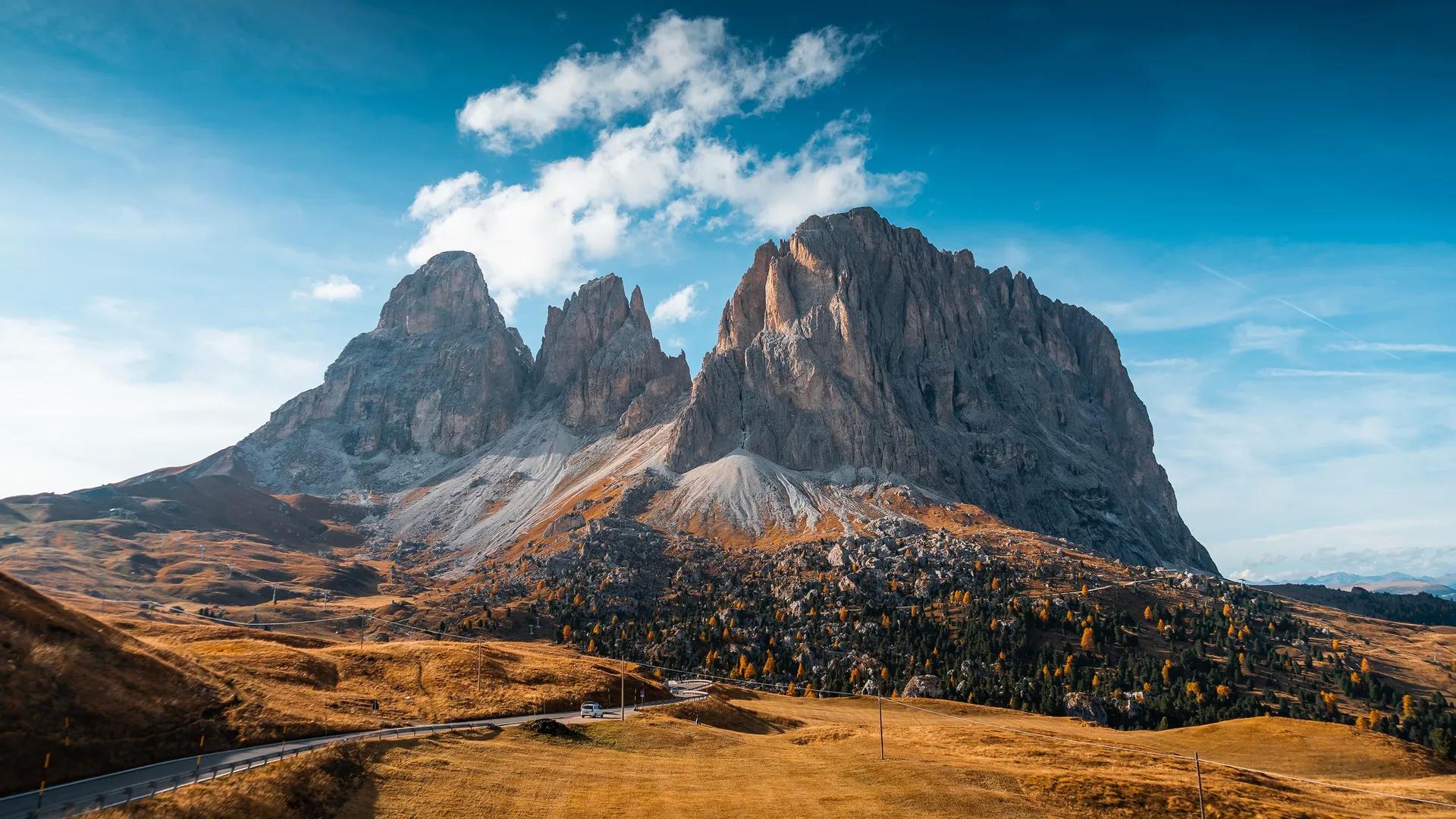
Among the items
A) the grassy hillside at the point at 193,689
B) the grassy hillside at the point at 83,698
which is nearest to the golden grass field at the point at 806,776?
the grassy hillside at the point at 193,689

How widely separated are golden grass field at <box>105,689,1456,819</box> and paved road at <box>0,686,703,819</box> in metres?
2.35

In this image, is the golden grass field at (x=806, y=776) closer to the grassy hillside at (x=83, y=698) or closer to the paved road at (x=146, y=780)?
the paved road at (x=146, y=780)

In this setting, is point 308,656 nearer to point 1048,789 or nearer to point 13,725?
point 13,725

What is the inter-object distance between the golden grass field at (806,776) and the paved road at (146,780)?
235 centimetres

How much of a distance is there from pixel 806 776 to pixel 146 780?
46.0 metres

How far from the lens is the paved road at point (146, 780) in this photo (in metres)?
40.9

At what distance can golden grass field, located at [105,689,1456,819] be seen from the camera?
53.1m

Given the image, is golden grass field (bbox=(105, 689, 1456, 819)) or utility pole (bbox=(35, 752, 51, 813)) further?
golden grass field (bbox=(105, 689, 1456, 819))

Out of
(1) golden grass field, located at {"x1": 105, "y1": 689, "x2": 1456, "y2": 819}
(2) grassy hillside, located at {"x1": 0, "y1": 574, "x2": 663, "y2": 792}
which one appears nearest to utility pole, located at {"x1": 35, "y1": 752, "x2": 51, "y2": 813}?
(2) grassy hillside, located at {"x1": 0, "y1": 574, "x2": 663, "y2": 792}

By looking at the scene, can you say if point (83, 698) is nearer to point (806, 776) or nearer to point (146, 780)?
point (146, 780)

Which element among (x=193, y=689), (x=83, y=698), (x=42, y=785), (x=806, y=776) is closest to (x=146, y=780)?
(x=42, y=785)

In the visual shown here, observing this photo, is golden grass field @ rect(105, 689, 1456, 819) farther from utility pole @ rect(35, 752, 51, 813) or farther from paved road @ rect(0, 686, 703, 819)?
utility pole @ rect(35, 752, 51, 813)

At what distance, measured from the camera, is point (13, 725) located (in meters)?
46.6

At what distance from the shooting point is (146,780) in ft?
153
